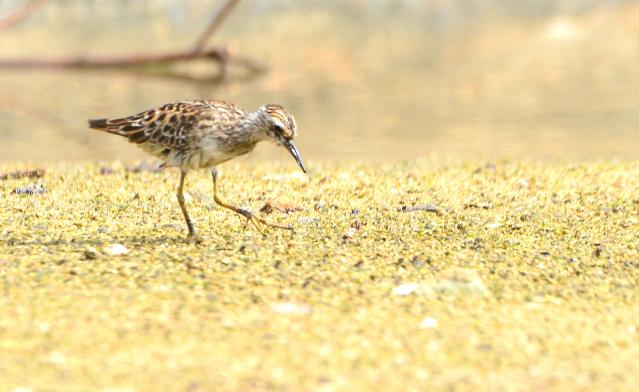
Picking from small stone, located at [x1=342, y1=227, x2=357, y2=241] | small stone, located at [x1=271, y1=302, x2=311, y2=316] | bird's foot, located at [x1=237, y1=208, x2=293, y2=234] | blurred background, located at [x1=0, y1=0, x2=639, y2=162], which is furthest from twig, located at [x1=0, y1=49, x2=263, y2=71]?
small stone, located at [x1=271, y1=302, x2=311, y2=316]

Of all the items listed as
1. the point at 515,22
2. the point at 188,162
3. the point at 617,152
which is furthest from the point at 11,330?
the point at 515,22

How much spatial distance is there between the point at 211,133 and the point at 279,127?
17.8 inches

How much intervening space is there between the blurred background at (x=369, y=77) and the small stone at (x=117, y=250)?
18.5 feet

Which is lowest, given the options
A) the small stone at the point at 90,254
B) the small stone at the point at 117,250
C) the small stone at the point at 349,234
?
the small stone at the point at 90,254

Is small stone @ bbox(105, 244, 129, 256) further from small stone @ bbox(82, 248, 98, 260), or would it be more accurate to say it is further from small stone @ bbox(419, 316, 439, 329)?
small stone @ bbox(419, 316, 439, 329)

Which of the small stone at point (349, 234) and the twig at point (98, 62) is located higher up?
the twig at point (98, 62)

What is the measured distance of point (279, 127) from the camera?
6672mm

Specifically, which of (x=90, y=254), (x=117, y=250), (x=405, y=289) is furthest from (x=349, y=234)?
(x=90, y=254)

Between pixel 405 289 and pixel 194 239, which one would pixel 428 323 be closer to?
pixel 405 289

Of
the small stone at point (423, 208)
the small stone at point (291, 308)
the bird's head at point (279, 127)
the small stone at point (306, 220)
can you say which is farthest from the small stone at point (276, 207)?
the small stone at point (291, 308)

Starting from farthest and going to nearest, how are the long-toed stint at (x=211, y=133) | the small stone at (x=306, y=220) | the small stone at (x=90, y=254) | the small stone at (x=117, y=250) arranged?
the small stone at (x=306, y=220) → the long-toed stint at (x=211, y=133) → the small stone at (x=117, y=250) → the small stone at (x=90, y=254)

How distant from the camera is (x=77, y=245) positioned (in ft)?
20.2

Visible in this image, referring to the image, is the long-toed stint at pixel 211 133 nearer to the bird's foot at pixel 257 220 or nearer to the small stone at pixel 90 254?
the bird's foot at pixel 257 220

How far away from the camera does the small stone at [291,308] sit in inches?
195
